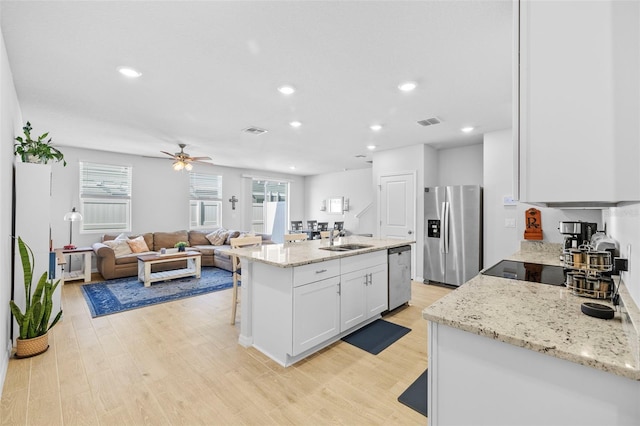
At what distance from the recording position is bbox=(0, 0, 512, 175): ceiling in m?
1.80

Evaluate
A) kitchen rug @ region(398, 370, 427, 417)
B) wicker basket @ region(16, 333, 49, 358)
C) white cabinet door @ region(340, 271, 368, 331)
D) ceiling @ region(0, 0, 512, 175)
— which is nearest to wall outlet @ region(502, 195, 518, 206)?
ceiling @ region(0, 0, 512, 175)

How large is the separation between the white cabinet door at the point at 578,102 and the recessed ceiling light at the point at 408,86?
1.79 m

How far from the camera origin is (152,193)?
668 cm

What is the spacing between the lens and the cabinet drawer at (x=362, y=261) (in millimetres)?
2865

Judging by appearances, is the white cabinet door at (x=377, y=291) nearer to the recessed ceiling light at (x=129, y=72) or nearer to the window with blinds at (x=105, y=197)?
the recessed ceiling light at (x=129, y=72)

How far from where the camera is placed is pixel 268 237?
23.9 feet

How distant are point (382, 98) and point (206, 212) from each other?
6.05 metres

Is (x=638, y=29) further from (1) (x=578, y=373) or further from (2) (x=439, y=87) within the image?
(2) (x=439, y=87)

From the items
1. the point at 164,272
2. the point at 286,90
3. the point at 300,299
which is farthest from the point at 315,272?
the point at 164,272

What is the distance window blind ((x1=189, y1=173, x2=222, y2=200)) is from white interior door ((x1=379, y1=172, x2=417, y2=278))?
4.60 meters

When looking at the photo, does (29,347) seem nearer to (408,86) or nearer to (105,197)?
(408,86)

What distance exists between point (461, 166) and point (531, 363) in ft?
16.9

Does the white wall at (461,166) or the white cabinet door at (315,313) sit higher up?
the white wall at (461,166)

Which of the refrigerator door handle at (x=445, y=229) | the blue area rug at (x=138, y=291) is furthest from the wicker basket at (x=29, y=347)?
the refrigerator door handle at (x=445, y=229)
